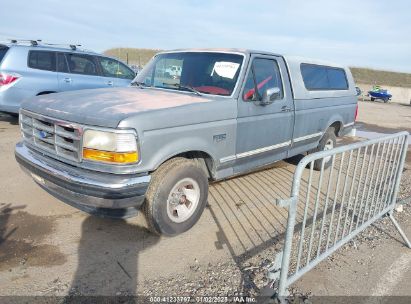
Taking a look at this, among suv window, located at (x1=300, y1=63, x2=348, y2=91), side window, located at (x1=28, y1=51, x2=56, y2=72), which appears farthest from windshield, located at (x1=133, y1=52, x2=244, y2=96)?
side window, located at (x1=28, y1=51, x2=56, y2=72)

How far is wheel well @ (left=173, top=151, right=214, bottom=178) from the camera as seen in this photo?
12.6 ft

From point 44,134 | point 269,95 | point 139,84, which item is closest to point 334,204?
point 269,95

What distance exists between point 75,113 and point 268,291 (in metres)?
2.36

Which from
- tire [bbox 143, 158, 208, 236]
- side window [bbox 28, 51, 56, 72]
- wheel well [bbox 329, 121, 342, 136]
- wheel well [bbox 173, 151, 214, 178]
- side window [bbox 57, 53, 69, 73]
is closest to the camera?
tire [bbox 143, 158, 208, 236]

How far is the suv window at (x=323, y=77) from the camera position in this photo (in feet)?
18.2

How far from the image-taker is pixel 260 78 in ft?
14.9

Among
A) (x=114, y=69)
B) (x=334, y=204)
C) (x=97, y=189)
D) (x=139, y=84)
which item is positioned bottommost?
(x=97, y=189)

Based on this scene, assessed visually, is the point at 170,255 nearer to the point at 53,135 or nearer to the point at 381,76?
the point at 53,135

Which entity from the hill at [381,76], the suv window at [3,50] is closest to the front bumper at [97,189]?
the suv window at [3,50]

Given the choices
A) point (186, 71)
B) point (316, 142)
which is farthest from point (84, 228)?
point (316, 142)

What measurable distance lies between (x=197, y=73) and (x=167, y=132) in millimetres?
1456

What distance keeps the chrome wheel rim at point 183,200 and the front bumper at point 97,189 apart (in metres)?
0.41

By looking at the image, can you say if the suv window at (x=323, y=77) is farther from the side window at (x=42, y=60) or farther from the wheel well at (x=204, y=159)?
the side window at (x=42, y=60)

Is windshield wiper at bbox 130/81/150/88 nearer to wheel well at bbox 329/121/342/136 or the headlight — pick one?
the headlight
